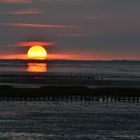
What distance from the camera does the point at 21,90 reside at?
11256cm

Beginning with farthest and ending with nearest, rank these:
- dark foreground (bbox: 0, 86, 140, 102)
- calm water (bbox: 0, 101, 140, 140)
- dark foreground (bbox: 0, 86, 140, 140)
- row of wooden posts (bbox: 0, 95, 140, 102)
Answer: dark foreground (bbox: 0, 86, 140, 102), row of wooden posts (bbox: 0, 95, 140, 102), dark foreground (bbox: 0, 86, 140, 140), calm water (bbox: 0, 101, 140, 140)

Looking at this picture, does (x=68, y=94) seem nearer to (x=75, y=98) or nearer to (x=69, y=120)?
(x=75, y=98)

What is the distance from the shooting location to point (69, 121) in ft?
249

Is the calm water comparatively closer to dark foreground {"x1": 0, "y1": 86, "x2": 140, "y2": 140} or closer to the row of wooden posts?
dark foreground {"x1": 0, "y1": 86, "x2": 140, "y2": 140}

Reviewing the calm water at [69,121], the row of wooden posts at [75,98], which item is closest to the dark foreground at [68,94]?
the row of wooden posts at [75,98]

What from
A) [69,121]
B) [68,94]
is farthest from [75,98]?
[69,121]

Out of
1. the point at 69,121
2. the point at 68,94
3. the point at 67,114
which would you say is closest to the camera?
the point at 69,121

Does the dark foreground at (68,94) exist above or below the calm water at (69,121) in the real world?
above

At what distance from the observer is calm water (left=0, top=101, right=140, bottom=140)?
64.2 meters

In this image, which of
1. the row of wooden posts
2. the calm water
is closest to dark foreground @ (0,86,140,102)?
the row of wooden posts

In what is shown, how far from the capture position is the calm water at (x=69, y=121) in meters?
64.2

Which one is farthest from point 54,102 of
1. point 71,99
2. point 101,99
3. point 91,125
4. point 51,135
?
point 51,135

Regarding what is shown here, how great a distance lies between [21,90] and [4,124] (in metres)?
40.6

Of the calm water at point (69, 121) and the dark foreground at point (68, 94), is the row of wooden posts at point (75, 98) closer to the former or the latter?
the dark foreground at point (68, 94)
